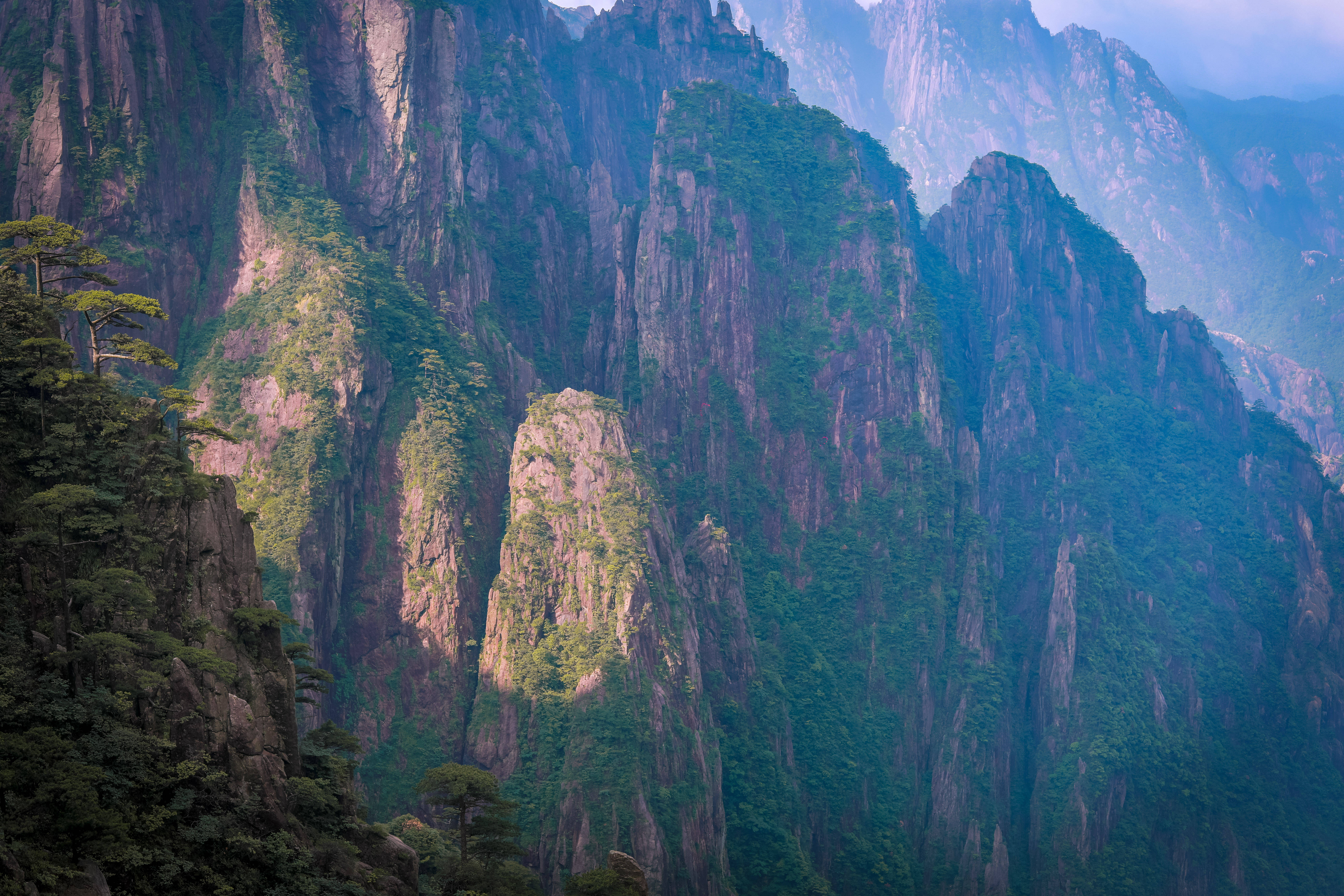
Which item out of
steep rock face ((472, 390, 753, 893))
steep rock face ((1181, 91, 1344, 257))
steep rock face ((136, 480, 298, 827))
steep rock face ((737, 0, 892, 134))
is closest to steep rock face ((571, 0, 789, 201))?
steep rock face ((472, 390, 753, 893))

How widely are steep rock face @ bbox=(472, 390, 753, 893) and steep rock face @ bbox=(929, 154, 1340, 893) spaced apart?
2651 cm

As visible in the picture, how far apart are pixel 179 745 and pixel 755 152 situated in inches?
3068

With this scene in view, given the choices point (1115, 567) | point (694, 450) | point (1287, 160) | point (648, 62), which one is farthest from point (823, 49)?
point (694, 450)

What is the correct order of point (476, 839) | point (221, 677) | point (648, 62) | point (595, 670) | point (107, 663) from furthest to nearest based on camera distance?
point (648, 62), point (595, 670), point (476, 839), point (221, 677), point (107, 663)

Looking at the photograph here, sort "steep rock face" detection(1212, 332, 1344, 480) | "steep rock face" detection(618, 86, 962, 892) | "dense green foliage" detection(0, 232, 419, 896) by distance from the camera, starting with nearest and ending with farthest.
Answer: "dense green foliage" detection(0, 232, 419, 896)
"steep rock face" detection(618, 86, 962, 892)
"steep rock face" detection(1212, 332, 1344, 480)

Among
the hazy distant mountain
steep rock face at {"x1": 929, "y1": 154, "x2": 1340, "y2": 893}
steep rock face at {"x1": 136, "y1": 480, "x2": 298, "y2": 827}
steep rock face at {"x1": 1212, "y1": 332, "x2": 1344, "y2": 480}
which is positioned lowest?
steep rock face at {"x1": 136, "y1": 480, "x2": 298, "y2": 827}

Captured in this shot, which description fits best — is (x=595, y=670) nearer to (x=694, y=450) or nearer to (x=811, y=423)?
(x=694, y=450)

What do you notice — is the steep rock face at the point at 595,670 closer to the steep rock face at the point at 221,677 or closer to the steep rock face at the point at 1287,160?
the steep rock face at the point at 221,677

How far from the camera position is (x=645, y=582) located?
63.9m

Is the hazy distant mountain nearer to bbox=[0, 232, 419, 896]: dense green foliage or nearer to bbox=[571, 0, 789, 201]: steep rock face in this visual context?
bbox=[571, 0, 789, 201]: steep rock face

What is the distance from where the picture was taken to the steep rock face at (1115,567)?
81188 millimetres

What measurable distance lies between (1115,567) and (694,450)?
38970mm

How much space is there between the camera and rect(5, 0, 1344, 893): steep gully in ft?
199

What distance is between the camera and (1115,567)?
306 ft
